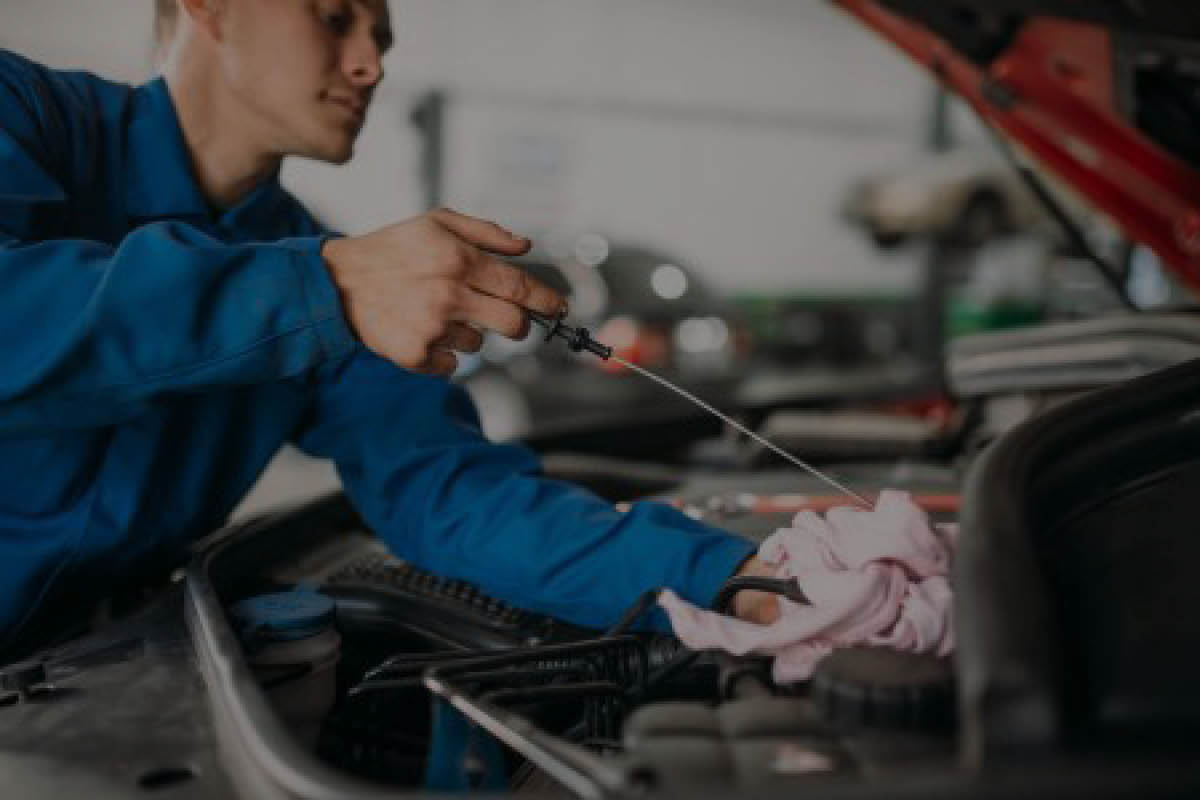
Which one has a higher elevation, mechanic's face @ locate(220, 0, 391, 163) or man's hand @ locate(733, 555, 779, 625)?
mechanic's face @ locate(220, 0, 391, 163)

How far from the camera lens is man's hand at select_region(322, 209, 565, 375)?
75 centimetres

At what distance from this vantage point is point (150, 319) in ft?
2.44

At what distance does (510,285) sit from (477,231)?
0.05 m

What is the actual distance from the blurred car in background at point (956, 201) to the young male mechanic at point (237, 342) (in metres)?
6.29

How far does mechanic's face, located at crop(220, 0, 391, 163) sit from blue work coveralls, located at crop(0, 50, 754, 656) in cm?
11

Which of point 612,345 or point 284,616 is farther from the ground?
point 284,616

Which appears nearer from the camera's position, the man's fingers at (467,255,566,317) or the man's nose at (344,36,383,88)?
the man's fingers at (467,255,566,317)

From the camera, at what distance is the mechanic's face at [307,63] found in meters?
0.95

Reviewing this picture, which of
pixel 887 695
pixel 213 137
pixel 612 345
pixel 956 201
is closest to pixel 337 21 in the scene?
pixel 213 137

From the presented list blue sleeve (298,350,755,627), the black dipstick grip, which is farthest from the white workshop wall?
the black dipstick grip

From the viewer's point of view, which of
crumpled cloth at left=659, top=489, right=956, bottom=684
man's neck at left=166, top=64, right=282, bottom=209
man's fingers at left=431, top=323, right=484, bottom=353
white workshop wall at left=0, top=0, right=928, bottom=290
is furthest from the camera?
white workshop wall at left=0, top=0, right=928, bottom=290

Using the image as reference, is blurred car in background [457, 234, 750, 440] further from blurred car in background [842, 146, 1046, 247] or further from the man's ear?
blurred car in background [842, 146, 1046, 247]

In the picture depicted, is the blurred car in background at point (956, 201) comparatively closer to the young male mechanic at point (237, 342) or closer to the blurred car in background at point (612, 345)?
the blurred car in background at point (612, 345)

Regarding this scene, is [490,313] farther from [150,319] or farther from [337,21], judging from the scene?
[337,21]
